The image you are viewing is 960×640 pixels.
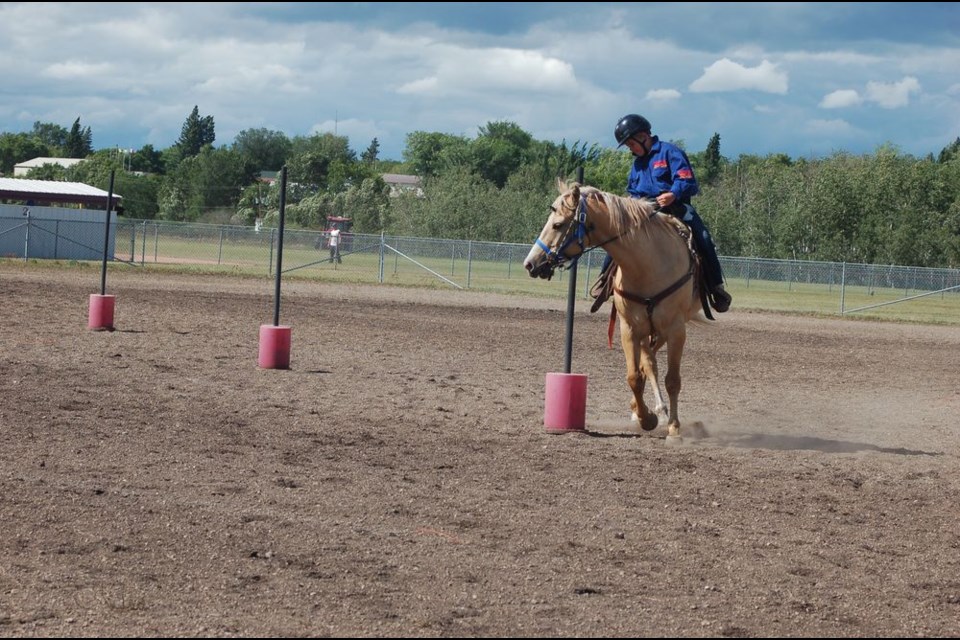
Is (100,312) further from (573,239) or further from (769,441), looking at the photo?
(769,441)

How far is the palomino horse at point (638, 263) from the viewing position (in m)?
9.54

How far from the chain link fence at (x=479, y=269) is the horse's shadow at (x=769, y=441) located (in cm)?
2430

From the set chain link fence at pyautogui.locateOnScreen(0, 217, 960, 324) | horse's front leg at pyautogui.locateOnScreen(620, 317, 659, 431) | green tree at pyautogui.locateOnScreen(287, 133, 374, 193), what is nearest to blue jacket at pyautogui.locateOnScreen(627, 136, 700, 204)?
horse's front leg at pyautogui.locateOnScreen(620, 317, 659, 431)

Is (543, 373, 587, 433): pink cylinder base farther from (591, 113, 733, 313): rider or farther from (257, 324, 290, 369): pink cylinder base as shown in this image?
(257, 324, 290, 369): pink cylinder base

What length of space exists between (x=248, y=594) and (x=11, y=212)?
39.9 m

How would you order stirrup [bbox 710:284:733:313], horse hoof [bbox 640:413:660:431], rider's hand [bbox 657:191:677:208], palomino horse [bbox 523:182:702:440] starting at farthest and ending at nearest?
stirrup [bbox 710:284:733:313] → horse hoof [bbox 640:413:660:431] → rider's hand [bbox 657:191:677:208] → palomino horse [bbox 523:182:702:440]

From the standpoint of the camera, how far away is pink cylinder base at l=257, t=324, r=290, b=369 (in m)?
13.8

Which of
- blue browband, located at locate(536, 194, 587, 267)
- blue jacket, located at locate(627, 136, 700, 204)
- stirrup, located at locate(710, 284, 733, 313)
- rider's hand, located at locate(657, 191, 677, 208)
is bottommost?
stirrup, located at locate(710, 284, 733, 313)

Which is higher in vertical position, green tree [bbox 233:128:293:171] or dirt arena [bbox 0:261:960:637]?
green tree [bbox 233:128:293:171]

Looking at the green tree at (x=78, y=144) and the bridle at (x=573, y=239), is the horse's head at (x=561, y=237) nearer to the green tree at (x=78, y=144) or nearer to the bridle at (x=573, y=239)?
the bridle at (x=573, y=239)

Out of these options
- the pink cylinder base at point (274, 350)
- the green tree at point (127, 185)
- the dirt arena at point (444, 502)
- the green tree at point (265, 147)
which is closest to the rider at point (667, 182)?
the dirt arena at point (444, 502)

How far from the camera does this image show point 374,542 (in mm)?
6160

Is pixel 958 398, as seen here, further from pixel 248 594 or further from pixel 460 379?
pixel 248 594

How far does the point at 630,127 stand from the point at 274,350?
5656mm
